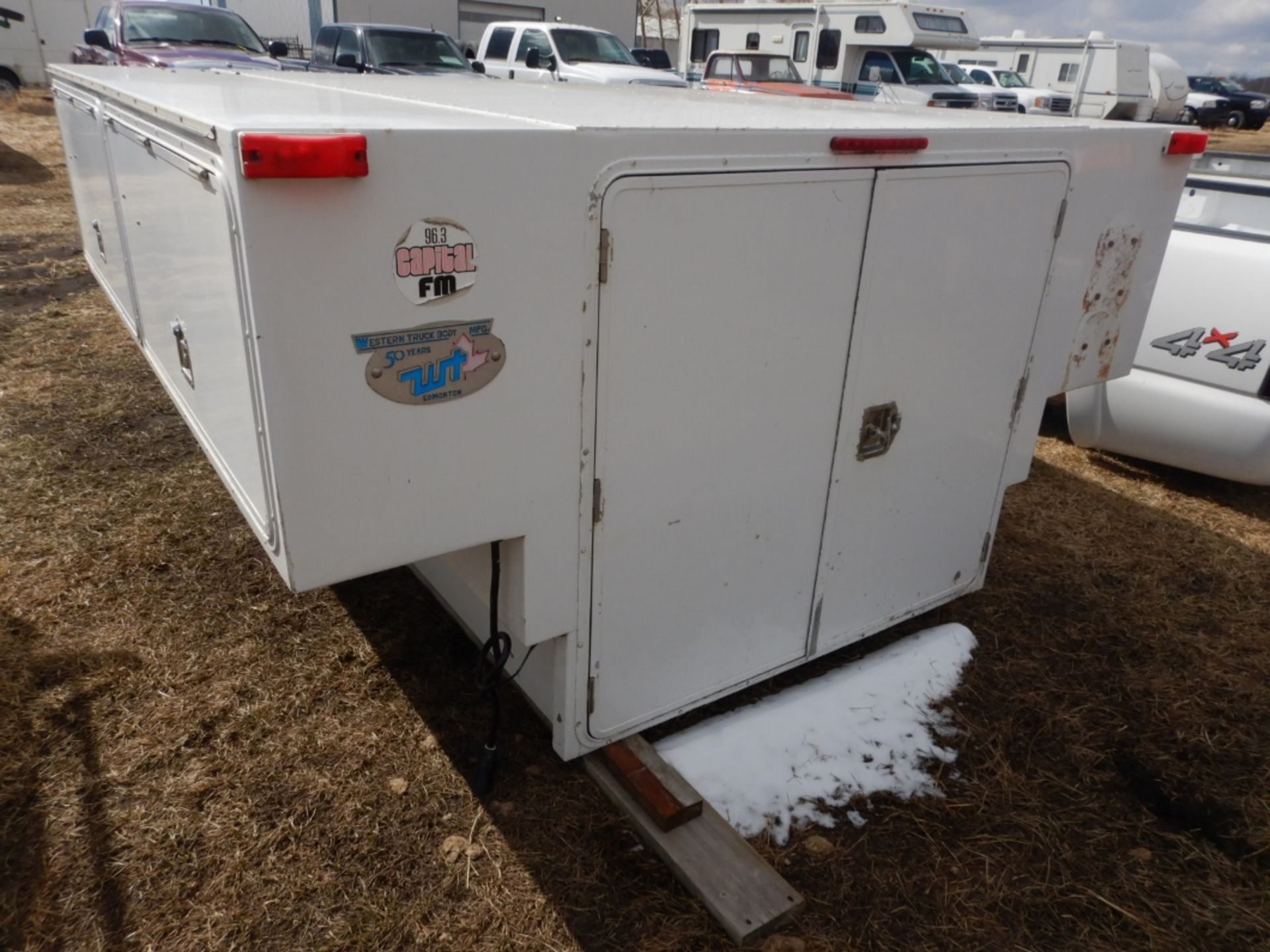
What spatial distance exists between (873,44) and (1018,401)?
49.2 feet

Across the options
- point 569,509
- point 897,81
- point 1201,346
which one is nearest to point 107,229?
point 569,509

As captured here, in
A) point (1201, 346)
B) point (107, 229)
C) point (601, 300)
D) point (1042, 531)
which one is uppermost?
point (601, 300)

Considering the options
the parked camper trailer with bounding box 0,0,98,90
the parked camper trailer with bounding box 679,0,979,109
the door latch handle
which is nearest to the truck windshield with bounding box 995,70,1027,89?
the parked camper trailer with bounding box 679,0,979,109

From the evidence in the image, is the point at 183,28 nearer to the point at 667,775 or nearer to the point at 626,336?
the point at 626,336

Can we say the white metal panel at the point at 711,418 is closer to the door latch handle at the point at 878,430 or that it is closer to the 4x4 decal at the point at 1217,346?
the door latch handle at the point at 878,430

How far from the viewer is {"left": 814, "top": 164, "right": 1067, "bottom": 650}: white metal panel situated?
2.51 m

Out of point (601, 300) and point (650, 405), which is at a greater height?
point (601, 300)

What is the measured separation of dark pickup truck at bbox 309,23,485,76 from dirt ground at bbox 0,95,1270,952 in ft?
29.1

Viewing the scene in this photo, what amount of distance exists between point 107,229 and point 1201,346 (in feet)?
15.5

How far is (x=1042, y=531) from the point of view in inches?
165

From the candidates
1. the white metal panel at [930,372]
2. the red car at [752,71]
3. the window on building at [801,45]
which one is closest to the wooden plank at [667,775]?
the white metal panel at [930,372]

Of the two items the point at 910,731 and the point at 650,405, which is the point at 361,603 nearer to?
the point at 650,405

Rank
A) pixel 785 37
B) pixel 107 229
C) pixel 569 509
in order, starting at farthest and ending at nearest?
pixel 785 37
pixel 107 229
pixel 569 509

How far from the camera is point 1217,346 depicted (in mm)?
4020
